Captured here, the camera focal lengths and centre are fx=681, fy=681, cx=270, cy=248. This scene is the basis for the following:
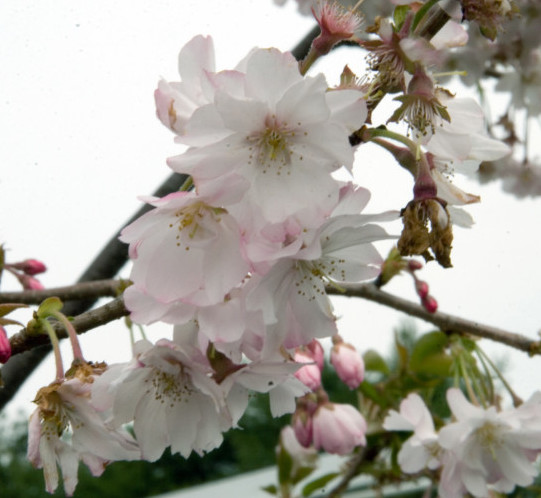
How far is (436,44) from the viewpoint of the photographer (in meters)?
0.72

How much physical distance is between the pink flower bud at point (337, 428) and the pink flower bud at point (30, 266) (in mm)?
643

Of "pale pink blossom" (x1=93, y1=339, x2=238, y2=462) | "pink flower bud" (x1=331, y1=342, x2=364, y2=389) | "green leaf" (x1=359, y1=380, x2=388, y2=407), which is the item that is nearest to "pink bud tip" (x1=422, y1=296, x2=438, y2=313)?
"pink flower bud" (x1=331, y1=342, x2=364, y2=389)

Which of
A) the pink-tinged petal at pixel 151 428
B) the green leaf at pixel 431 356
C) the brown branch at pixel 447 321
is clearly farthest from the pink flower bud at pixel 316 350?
the green leaf at pixel 431 356

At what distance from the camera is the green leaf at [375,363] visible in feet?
A: 5.80

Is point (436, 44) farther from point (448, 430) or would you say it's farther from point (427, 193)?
point (448, 430)

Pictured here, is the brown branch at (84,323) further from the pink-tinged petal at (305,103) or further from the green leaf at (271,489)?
the green leaf at (271,489)

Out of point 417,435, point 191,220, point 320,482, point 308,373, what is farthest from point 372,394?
point 191,220

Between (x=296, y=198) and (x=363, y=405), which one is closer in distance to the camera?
(x=296, y=198)

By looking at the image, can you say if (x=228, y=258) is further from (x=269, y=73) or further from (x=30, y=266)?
(x=30, y=266)

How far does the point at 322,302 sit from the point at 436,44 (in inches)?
11.8

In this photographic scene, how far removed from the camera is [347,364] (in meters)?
1.25

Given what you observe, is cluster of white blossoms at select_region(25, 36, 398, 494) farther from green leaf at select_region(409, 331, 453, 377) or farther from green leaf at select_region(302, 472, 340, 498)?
green leaf at select_region(302, 472, 340, 498)

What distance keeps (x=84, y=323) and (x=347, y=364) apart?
0.65 m

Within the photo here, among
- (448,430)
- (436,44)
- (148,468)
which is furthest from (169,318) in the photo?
(148,468)
